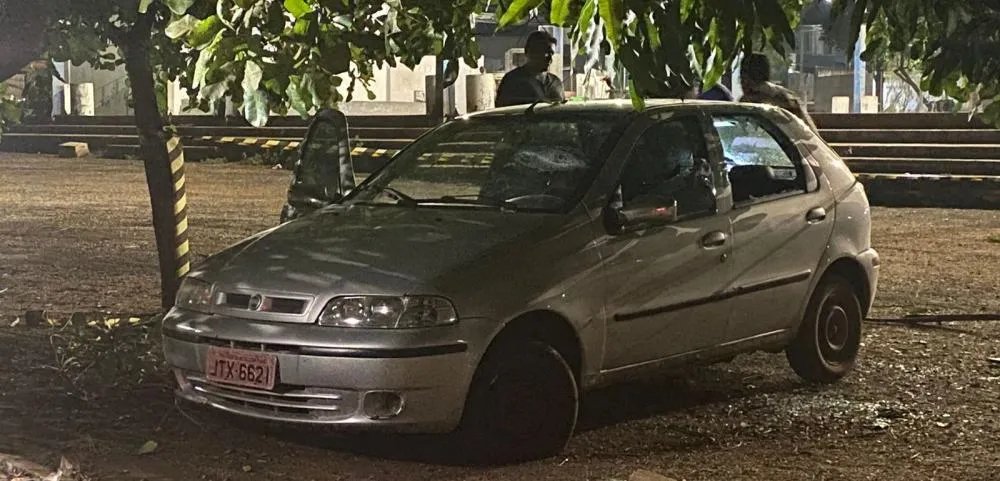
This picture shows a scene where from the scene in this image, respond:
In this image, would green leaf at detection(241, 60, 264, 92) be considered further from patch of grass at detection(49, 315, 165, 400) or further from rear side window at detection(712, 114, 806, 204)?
rear side window at detection(712, 114, 806, 204)

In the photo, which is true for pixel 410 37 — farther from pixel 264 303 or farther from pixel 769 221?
pixel 264 303

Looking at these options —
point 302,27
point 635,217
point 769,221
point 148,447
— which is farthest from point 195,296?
point 769,221

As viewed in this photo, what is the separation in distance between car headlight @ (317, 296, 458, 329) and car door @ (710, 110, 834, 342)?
69.4 inches

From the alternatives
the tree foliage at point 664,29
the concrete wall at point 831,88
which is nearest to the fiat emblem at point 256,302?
the tree foliage at point 664,29

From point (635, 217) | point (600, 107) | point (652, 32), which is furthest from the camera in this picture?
point (600, 107)

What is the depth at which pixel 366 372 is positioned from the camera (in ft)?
16.5

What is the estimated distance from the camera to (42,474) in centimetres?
529

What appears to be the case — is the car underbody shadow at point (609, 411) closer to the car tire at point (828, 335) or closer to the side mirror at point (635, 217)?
the car tire at point (828, 335)

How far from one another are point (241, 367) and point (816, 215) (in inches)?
121

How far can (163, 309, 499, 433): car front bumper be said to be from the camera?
5.05 metres

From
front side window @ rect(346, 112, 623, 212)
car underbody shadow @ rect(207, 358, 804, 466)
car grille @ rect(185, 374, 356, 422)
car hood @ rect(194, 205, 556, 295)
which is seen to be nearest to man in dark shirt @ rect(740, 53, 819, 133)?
car underbody shadow @ rect(207, 358, 804, 466)

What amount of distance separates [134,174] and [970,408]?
19.1 metres

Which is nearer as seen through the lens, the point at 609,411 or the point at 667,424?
the point at 667,424

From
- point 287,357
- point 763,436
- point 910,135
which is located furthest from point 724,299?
point 910,135
